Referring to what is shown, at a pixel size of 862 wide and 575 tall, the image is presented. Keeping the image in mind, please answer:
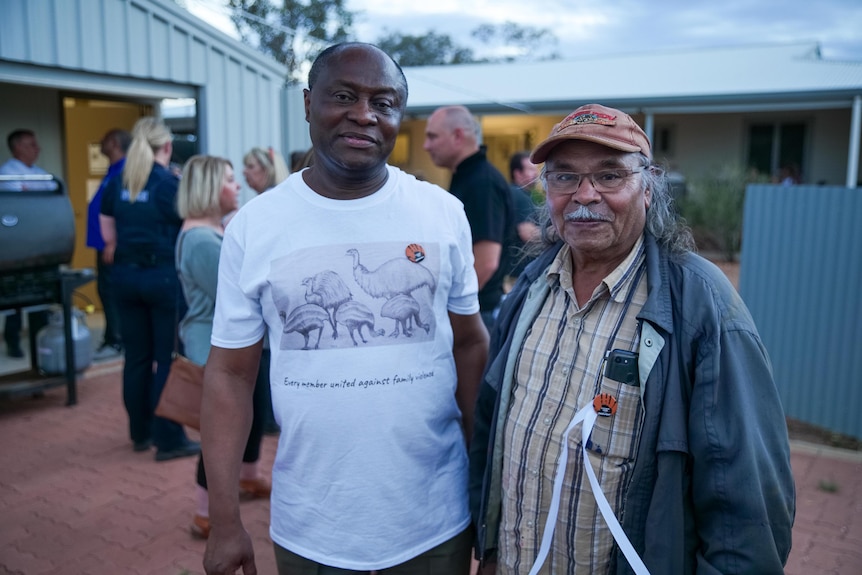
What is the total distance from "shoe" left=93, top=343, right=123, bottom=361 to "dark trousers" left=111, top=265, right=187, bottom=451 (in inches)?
116

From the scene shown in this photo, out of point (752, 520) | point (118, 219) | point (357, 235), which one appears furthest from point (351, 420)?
point (118, 219)

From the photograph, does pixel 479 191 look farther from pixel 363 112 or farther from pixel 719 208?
pixel 719 208

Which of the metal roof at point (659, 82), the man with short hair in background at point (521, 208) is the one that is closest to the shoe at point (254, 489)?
the man with short hair in background at point (521, 208)

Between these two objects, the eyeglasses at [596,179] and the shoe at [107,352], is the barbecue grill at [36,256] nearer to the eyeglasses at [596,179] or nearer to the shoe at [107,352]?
the shoe at [107,352]

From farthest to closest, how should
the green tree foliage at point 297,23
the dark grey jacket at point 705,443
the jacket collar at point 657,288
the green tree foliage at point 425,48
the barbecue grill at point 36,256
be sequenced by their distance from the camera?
the green tree foliage at point 425,48, the green tree foliage at point 297,23, the barbecue grill at point 36,256, the jacket collar at point 657,288, the dark grey jacket at point 705,443

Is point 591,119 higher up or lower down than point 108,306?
higher up

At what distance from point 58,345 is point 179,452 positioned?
2.01 meters

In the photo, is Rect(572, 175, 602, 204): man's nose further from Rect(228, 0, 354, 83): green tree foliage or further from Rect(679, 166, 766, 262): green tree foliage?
Rect(228, 0, 354, 83): green tree foliage

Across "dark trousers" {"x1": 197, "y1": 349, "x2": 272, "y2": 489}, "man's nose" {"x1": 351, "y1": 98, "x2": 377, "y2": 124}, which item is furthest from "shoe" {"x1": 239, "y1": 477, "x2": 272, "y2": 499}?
"man's nose" {"x1": 351, "y1": 98, "x2": 377, "y2": 124}

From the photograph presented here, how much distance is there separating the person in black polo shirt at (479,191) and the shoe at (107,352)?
4.95 meters

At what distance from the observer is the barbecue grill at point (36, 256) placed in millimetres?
5352

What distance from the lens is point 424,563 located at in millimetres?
1944

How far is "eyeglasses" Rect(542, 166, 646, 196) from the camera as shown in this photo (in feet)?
5.79

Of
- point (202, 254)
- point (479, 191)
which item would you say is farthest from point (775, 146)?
point (202, 254)
